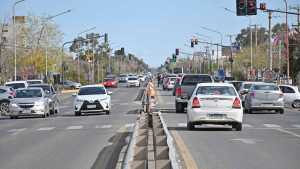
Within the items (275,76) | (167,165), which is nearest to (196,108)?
(167,165)

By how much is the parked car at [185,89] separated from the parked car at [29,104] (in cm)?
679

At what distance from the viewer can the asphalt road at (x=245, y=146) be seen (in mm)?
15547

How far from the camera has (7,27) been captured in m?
98.2

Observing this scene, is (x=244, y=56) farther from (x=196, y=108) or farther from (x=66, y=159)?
(x=66, y=159)

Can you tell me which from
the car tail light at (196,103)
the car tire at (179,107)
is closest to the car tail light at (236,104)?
the car tail light at (196,103)

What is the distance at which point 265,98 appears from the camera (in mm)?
39031

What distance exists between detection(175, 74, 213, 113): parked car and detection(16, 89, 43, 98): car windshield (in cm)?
709

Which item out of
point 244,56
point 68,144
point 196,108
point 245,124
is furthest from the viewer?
point 244,56

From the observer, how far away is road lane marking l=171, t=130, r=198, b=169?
49.3 feet

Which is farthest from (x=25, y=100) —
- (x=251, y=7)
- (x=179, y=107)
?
(x=251, y=7)

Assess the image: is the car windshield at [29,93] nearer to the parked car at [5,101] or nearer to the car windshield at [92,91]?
the car windshield at [92,91]

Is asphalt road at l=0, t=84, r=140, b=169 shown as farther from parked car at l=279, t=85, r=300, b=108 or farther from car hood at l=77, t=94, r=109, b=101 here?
parked car at l=279, t=85, r=300, b=108

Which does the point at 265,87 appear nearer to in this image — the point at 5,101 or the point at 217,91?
the point at 217,91

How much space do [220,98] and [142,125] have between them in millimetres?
3910
